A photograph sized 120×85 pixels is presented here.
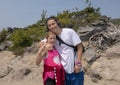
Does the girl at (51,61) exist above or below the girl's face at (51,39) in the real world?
below

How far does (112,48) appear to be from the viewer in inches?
431

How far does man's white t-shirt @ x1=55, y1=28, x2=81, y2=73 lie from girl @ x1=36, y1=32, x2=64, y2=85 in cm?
6

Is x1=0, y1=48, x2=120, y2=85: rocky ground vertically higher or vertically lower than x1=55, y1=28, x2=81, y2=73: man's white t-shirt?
lower

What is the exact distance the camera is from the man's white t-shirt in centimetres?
437

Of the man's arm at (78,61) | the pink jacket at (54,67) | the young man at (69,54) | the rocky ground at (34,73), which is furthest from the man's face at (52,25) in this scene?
the rocky ground at (34,73)

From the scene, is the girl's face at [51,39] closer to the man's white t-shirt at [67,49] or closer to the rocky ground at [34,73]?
the man's white t-shirt at [67,49]

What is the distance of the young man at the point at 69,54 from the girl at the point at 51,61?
7 cm

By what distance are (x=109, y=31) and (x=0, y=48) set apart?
5.30 meters

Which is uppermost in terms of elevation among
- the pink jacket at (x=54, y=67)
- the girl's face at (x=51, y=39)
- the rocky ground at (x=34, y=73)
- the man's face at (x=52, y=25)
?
the man's face at (x=52, y=25)

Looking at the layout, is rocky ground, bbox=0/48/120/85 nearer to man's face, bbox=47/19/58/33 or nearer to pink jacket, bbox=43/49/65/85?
pink jacket, bbox=43/49/65/85

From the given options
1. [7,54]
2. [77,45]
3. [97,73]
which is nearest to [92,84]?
[97,73]

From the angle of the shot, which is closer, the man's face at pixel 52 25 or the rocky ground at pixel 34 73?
the man's face at pixel 52 25

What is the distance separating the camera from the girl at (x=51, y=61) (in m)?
4.36

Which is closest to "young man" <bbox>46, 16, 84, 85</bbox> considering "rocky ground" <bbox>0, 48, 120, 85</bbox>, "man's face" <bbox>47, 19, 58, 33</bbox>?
"man's face" <bbox>47, 19, 58, 33</bbox>
